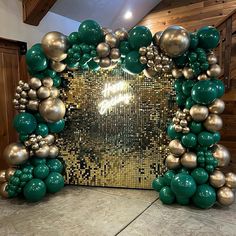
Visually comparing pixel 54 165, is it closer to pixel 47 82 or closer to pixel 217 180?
pixel 47 82

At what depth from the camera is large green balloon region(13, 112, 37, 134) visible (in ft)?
8.00

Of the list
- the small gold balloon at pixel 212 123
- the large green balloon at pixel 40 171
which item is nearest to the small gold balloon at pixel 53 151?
the large green balloon at pixel 40 171

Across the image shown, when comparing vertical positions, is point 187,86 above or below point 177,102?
above

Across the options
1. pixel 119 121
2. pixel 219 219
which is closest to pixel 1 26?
pixel 119 121

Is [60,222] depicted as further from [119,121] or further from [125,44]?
[125,44]

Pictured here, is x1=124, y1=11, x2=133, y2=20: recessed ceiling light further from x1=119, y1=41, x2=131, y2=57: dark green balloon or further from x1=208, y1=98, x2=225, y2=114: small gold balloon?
x1=208, y1=98, x2=225, y2=114: small gold balloon

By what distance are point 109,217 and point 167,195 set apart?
22.9 inches

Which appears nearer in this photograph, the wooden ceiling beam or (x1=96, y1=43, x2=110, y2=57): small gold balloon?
(x1=96, y1=43, x2=110, y2=57): small gold balloon

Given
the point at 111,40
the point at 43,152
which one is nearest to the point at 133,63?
the point at 111,40

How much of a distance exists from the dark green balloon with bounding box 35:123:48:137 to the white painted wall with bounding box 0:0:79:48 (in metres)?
1.24

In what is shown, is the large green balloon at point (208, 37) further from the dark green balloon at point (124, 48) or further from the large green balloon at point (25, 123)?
the large green balloon at point (25, 123)

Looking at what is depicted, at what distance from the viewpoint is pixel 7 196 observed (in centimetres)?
255

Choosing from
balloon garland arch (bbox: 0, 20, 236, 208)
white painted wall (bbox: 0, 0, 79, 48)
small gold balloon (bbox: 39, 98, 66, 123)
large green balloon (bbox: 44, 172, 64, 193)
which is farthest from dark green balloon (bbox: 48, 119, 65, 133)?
white painted wall (bbox: 0, 0, 79, 48)

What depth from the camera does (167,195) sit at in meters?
2.37
